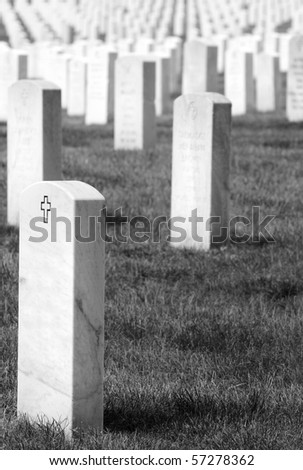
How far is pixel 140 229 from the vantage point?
28.1ft

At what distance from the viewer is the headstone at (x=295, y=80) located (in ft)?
54.7

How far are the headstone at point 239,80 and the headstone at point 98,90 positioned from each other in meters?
2.65

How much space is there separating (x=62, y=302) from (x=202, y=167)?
3905 millimetres

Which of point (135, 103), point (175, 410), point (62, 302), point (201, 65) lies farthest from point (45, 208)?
point (201, 65)

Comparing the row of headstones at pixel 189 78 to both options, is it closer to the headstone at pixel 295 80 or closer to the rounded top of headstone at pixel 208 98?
the headstone at pixel 295 80

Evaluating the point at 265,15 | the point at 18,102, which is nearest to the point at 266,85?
the point at 18,102

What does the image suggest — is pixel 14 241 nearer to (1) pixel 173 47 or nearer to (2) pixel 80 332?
(2) pixel 80 332

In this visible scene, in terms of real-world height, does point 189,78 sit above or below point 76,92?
above

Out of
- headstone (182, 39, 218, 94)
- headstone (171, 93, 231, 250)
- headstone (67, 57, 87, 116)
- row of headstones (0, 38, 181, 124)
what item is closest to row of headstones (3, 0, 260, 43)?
row of headstones (0, 38, 181, 124)

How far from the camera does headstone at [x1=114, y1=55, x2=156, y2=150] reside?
13.3m

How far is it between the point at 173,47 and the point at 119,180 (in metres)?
14.9

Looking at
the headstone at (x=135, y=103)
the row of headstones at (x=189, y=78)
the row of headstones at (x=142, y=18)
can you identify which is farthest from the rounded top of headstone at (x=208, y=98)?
the row of headstones at (x=142, y=18)

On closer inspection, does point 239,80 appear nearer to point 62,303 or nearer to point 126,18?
point 62,303

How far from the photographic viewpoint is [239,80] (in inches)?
755
